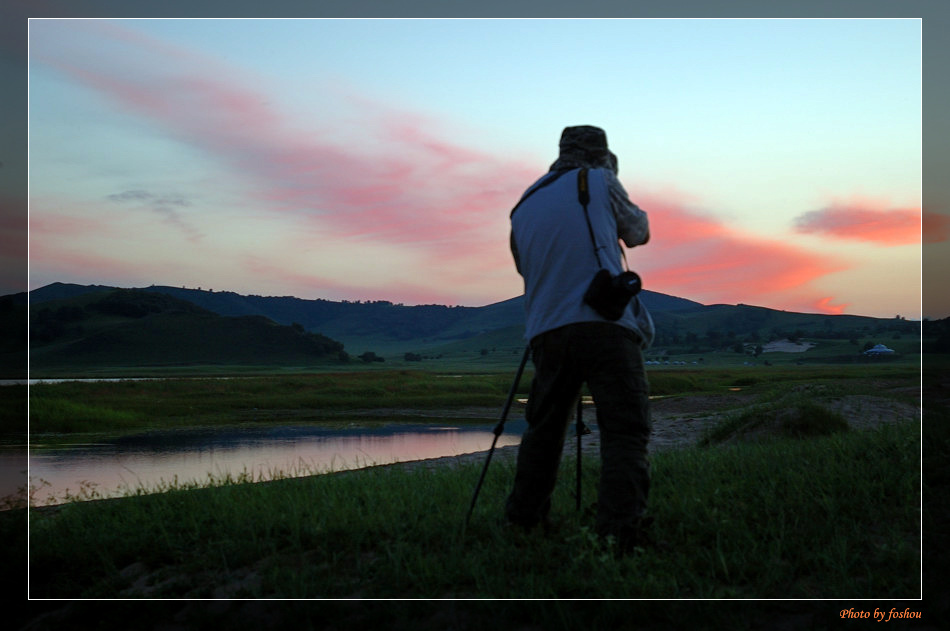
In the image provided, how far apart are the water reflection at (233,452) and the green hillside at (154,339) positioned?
256 ft

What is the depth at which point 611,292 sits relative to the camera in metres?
4.31

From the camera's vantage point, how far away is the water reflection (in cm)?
1440

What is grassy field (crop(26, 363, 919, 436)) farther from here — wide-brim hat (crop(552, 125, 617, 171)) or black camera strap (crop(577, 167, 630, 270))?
black camera strap (crop(577, 167, 630, 270))

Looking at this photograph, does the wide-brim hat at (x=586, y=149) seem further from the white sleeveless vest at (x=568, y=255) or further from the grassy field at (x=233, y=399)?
the grassy field at (x=233, y=399)

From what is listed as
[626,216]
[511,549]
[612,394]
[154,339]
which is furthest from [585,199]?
[154,339]

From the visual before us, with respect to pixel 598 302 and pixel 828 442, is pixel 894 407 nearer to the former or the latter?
pixel 828 442

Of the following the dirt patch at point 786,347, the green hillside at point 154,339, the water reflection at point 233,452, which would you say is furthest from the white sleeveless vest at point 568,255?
the dirt patch at point 786,347

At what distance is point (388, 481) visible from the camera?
7484mm

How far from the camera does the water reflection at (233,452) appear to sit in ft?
47.2

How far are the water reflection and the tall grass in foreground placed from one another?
651 cm

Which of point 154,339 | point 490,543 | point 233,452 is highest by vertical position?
point 154,339

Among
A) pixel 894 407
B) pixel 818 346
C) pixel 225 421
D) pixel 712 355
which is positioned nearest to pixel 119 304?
pixel 712 355

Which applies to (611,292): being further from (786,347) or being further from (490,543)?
(786,347)

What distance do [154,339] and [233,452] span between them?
327 ft
